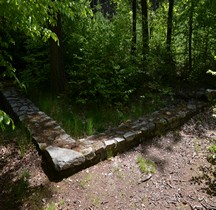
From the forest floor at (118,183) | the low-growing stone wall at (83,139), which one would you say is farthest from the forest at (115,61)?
the forest floor at (118,183)

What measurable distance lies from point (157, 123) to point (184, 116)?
91 cm

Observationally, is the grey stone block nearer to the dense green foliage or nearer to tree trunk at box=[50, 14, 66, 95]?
the dense green foliage

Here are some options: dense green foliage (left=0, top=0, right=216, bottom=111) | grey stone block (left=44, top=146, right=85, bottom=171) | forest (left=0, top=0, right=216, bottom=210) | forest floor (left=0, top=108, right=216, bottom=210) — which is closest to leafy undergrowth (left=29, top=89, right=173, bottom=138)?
forest (left=0, top=0, right=216, bottom=210)

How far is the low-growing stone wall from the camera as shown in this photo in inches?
142

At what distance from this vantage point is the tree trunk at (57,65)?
5.89 m

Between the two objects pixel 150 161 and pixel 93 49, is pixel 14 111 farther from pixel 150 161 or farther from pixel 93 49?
pixel 150 161

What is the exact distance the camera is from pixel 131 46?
23.0ft

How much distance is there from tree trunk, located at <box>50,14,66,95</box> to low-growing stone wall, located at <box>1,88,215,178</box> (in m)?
0.79

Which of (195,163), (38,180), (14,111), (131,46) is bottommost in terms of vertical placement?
(195,163)

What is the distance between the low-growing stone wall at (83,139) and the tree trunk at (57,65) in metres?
0.79

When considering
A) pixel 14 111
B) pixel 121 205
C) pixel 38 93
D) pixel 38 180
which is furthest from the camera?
pixel 38 93

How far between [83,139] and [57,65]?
2.52 metres

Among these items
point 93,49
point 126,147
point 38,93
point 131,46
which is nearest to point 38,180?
point 126,147

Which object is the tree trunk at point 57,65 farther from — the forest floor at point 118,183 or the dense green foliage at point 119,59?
the forest floor at point 118,183
